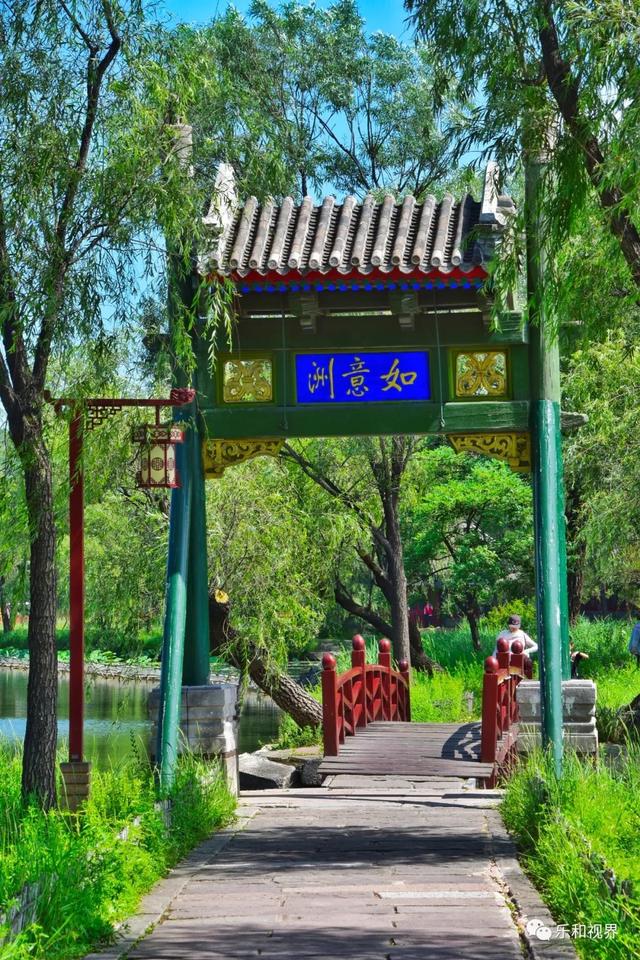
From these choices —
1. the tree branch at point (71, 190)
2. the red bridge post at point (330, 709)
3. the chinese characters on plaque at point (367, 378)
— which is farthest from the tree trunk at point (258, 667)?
the tree branch at point (71, 190)

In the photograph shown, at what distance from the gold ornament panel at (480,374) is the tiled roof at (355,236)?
84 centimetres

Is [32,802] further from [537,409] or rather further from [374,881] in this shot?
[537,409]

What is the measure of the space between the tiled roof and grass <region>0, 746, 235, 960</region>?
4.08 metres

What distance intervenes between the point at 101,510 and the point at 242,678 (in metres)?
3.20

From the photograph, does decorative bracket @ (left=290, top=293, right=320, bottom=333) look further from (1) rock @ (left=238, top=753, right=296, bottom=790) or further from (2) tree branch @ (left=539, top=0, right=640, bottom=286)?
(1) rock @ (left=238, top=753, right=296, bottom=790)

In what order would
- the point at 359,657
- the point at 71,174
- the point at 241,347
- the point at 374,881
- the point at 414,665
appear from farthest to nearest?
the point at 414,665, the point at 359,657, the point at 241,347, the point at 71,174, the point at 374,881

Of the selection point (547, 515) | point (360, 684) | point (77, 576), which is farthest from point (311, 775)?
point (77, 576)

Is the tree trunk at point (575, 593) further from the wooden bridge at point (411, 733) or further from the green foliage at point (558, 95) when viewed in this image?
the green foliage at point (558, 95)

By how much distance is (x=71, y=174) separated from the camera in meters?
8.42

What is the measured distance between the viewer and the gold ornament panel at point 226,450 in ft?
36.9

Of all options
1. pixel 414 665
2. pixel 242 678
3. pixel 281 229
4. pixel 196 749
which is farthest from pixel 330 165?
pixel 196 749

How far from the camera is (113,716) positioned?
27.6 meters

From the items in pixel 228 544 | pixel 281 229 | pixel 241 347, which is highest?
pixel 281 229

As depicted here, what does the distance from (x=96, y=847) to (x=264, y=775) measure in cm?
815
